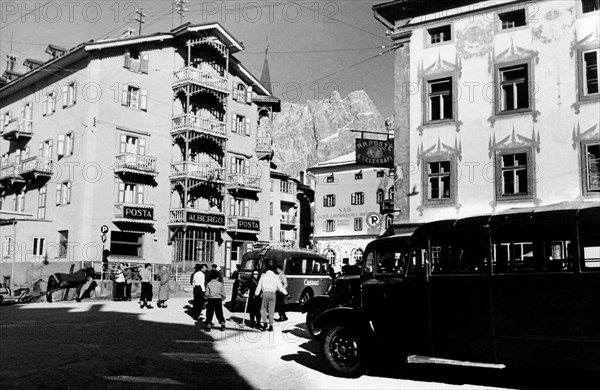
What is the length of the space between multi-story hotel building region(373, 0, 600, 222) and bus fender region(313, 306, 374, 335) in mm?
14967

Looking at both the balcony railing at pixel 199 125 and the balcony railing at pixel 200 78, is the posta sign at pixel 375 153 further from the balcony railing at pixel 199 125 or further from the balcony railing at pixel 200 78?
the balcony railing at pixel 200 78

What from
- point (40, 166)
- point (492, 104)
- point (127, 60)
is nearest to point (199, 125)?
point (127, 60)

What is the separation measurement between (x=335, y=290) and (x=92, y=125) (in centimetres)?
2790

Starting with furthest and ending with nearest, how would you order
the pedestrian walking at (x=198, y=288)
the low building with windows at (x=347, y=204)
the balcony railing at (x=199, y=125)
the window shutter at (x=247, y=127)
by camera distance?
the low building with windows at (x=347, y=204) < the window shutter at (x=247, y=127) < the balcony railing at (x=199, y=125) < the pedestrian walking at (x=198, y=288)

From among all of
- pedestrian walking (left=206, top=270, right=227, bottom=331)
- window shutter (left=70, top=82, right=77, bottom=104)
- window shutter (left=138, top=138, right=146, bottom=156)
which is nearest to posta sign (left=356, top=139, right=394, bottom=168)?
pedestrian walking (left=206, top=270, right=227, bottom=331)

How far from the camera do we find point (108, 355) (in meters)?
11.4

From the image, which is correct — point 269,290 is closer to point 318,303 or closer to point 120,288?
point 318,303

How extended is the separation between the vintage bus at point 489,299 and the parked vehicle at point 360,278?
2.81 feet

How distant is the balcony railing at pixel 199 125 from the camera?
1619 inches

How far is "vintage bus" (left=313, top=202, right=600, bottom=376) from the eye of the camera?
798 centimetres

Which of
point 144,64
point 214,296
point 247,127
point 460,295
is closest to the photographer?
point 460,295

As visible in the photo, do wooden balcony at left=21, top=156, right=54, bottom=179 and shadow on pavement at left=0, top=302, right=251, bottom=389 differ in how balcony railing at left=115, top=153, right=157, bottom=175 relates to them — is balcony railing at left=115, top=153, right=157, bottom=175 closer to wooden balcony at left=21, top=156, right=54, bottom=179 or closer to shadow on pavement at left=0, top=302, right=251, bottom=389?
wooden balcony at left=21, top=156, right=54, bottom=179

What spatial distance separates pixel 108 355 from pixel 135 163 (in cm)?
2850

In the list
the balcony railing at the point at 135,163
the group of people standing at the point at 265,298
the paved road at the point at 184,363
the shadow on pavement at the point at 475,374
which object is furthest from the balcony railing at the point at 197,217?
the shadow on pavement at the point at 475,374
